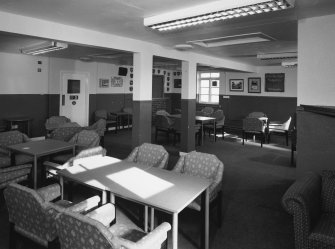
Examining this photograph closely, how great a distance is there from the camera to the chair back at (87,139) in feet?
15.6

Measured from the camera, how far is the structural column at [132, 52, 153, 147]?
5.46 metres

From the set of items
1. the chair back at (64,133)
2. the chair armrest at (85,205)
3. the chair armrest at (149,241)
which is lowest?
the chair armrest at (149,241)

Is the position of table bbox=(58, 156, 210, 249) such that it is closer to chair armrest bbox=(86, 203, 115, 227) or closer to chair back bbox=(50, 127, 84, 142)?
chair armrest bbox=(86, 203, 115, 227)

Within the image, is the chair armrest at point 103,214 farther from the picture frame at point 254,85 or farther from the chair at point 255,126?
the picture frame at point 254,85

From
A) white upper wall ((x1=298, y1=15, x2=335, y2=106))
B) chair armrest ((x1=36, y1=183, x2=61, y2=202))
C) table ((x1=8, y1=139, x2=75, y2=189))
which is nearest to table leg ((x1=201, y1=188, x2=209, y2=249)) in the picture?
chair armrest ((x1=36, y1=183, x2=61, y2=202))

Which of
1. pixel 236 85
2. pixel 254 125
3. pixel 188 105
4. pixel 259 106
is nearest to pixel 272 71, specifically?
pixel 259 106

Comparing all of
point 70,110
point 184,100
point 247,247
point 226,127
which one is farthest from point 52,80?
point 247,247

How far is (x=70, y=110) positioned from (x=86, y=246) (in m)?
7.83

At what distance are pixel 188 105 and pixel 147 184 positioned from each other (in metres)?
4.37

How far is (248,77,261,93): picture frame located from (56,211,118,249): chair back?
990 cm

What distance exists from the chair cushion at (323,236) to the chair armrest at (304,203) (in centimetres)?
6

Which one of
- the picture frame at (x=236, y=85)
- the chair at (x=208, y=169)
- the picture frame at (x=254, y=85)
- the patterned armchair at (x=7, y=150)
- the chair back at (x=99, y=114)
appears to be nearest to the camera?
the chair at (x=208, y=169)

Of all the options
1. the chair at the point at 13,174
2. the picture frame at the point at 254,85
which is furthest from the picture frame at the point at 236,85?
the chair at the point at 13,174

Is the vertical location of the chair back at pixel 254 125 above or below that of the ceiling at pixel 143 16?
below
